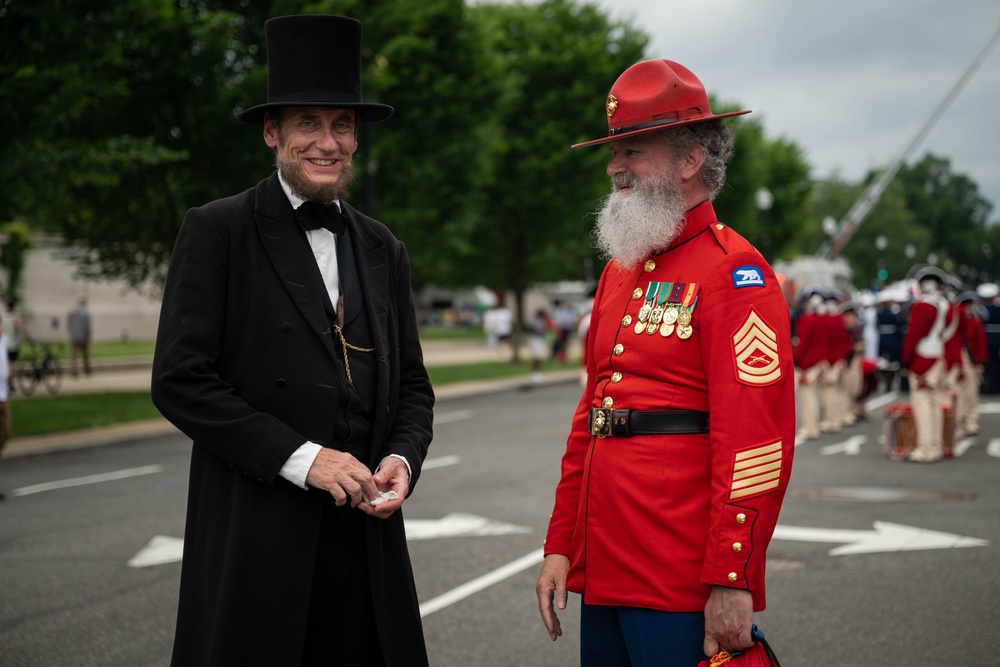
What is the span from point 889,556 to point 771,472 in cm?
505

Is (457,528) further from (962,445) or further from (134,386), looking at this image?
(134,386)

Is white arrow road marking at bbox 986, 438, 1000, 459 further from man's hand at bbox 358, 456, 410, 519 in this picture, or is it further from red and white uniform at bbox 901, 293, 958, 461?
man's hand at bbox 358, 456, 410, 519

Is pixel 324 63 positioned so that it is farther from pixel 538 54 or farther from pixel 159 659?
pixel 538 54

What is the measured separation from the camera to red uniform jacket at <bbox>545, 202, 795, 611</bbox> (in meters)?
2.56

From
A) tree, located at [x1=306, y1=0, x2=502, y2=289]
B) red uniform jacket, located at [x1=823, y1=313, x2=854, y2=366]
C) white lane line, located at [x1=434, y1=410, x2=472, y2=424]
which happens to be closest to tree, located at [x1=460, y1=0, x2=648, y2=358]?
tree, located at [x1=306, y1=0, x2=502, y2=289]

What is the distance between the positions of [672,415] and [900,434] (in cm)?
1020

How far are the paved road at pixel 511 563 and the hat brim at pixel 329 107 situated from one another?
2.89 metres

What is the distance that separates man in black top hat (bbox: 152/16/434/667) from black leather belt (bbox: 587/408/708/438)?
1.83ft

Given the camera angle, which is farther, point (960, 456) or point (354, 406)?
point (960, 456)

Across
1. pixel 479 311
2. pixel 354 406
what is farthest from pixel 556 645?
pixel 479 311

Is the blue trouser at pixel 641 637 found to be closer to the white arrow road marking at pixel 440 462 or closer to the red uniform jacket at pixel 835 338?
the white arrow road marking at pixel 440 462

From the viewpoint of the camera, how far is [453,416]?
60.6 feet

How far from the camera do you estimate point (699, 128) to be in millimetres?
2879

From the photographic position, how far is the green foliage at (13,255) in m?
25.5
